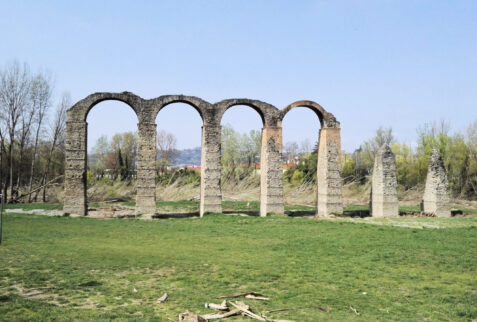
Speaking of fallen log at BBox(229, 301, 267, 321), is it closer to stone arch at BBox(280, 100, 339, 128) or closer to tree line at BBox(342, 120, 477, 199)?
stone arch at BBox(280, 100, 339, 128)

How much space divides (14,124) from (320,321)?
25060 millimetres

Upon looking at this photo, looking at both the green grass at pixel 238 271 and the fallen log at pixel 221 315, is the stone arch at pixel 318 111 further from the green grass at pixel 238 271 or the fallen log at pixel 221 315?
the fallen log at pixel 221 315

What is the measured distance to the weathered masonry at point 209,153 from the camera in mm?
16984

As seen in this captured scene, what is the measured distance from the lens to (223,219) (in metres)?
16.4

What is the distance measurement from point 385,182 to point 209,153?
26.1 feet

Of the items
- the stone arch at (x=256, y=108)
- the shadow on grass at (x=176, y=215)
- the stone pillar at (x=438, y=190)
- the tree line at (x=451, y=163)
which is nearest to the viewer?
the shadow on grass at (x=176, y=215)

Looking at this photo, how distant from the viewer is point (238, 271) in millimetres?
8141

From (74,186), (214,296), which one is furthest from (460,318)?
(74,186)

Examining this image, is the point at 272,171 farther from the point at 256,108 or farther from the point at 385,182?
the point at 385,182

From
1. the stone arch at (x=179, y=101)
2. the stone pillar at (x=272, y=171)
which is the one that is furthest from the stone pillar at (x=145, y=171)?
the stone pillar at (x=272, y=171)

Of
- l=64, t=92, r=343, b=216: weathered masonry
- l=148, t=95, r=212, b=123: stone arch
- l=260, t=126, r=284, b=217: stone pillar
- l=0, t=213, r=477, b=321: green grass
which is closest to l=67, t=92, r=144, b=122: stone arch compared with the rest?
l=64, t=92, r=343, b=216: weathered masonry

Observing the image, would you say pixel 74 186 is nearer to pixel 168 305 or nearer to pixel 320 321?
pixel 168 305

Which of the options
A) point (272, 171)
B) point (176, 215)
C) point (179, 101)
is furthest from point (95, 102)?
point (272, 171)

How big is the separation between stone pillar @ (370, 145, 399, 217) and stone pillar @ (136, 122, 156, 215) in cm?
998
